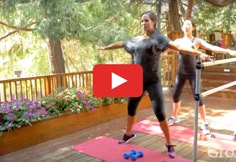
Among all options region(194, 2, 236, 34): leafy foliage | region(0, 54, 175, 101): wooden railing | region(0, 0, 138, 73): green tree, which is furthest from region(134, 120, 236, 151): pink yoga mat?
region(194, 2, 236, 34): leafy foliage

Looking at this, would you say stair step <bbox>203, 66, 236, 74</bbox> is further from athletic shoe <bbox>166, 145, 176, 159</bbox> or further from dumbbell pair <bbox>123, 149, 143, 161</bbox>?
dumbbell pair <bbox>123, 149, 143, 161</bbox>

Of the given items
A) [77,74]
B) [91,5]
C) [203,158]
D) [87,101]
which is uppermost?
[91,5]

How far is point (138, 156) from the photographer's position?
10.5ft

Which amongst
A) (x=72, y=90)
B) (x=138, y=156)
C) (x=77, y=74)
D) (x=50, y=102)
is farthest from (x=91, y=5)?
(x=138, y=156)

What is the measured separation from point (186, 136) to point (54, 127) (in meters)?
1.83

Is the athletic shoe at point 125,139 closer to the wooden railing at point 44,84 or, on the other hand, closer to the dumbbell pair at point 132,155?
the dumbbell pair at point 132,155

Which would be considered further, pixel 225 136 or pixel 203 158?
pixel 225 136

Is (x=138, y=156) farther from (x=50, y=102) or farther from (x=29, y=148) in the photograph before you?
(x=50, y=102)

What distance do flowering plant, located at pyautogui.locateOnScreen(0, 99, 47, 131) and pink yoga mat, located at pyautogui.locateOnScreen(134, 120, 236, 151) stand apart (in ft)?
4.80

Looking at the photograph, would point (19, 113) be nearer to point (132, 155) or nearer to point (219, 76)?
point (132, 155)

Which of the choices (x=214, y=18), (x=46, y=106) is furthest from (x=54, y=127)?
(x=214, y=18)

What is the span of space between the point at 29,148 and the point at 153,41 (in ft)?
6.64

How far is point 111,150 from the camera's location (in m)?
3.45

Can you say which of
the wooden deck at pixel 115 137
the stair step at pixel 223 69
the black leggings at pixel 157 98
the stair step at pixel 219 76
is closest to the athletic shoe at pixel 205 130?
the wooden deck at pixel 115 137
